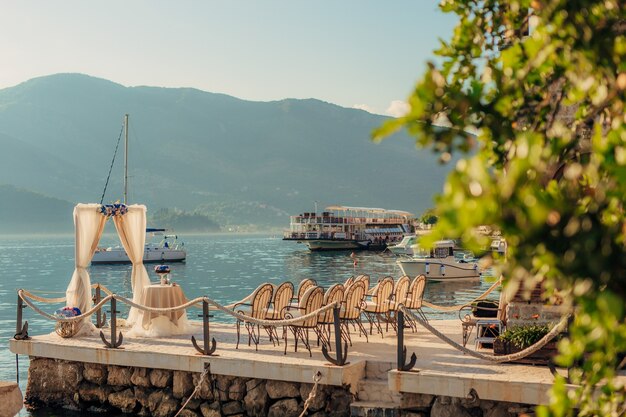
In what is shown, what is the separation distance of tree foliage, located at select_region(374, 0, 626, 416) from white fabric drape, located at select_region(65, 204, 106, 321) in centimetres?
1240

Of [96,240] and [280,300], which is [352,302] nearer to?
[280,300]

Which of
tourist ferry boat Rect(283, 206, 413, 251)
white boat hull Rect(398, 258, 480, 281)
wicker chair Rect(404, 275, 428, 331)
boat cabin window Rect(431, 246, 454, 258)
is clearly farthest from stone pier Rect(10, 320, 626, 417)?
tourist ferry boat Rect(283, 206, 413, 251)

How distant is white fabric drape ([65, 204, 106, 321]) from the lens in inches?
615

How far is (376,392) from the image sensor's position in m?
11.5

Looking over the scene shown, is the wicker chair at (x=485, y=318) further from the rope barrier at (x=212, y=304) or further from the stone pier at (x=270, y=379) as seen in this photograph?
the rope barrier at (x=212, y=304)

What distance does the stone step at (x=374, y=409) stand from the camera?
11.0 m

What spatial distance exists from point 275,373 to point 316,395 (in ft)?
2.30

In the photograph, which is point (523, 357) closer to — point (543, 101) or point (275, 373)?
point (275, 373)

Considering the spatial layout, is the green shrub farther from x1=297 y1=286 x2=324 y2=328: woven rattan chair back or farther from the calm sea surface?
the calm sea surface

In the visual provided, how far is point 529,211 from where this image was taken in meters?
2.63

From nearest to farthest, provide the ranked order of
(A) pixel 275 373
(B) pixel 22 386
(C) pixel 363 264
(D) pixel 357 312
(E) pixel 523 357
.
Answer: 1. (E) pixel 523 357
2. (A) pixel 275 373
3. (D) pixel 357 312
4. (B) pixel 22 386
5. (C) pixel 363 264

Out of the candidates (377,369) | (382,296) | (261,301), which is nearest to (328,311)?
(261,301)

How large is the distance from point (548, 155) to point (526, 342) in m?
8.80

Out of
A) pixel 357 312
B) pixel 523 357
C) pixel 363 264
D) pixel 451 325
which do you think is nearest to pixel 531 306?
pixel 523 357
